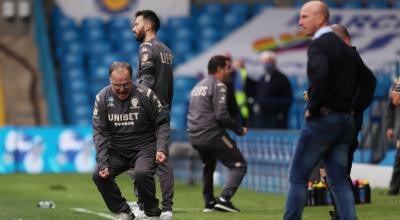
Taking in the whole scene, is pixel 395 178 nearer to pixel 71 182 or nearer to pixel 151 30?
pixel 151 30

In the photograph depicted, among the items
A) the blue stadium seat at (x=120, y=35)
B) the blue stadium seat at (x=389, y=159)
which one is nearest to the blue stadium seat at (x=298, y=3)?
the blue stadium seat at (x=120, y=35)

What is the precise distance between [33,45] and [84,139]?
4.71 m

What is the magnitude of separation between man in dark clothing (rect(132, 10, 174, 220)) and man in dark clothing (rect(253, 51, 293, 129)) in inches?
325

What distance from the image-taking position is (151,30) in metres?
12.3

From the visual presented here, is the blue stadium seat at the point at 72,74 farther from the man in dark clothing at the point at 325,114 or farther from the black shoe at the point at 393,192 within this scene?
the man in dark clothing at the point at 325,114

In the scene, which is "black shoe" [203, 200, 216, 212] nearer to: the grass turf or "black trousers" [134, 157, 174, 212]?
the grass turf

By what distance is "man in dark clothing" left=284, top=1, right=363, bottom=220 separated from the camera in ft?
29.6

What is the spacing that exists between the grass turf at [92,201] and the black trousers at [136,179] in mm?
1165

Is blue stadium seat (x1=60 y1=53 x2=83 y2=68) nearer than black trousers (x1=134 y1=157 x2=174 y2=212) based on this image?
No

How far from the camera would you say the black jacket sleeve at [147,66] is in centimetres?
1208

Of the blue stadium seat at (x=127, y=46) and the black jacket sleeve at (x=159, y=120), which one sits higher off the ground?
the blue stadium seat at (x=127, y=46)

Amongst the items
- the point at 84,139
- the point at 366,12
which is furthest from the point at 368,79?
the point at 366,12

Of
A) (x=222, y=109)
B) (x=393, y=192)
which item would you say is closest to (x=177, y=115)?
(x=393, y=192)

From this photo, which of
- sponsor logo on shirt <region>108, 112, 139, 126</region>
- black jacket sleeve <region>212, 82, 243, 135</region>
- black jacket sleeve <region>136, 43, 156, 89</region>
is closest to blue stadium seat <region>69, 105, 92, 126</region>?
black jacket sleeve <region>212, 82, 243, 135</region>
